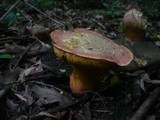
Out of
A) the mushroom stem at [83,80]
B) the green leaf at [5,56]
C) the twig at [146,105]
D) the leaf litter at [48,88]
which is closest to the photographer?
the twig at [146,105]

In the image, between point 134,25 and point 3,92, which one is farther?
point 134,25

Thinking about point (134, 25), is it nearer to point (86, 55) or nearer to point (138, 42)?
point (138, 42)

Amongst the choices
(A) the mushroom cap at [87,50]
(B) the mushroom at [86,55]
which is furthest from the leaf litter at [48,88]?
(A) the mushroom cap at [87,50]

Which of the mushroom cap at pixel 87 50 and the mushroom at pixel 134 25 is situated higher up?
the mushroom cap at pixel 87 50

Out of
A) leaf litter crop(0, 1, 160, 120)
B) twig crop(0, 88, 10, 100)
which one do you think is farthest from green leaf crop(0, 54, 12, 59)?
twig crop(0, 88, 10, 100)

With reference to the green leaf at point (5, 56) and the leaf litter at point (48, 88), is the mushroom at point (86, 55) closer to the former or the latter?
the leaf litter at point (48, 88)

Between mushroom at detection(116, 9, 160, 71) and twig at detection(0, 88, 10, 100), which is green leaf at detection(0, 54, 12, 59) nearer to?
twig at detection(0, 88, 10, 100)

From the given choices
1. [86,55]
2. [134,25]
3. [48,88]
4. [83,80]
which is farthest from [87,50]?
[134,25]
